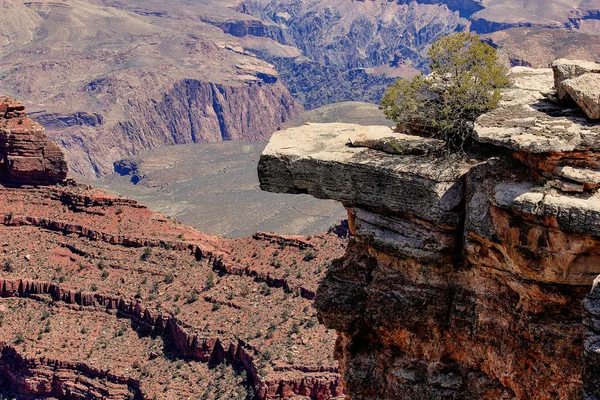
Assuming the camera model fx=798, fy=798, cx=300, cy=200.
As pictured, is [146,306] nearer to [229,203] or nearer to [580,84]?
[580,84]

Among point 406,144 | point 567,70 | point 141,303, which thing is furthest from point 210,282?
point 567,70

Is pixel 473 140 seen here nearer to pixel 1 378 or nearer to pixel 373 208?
pixel 373 208

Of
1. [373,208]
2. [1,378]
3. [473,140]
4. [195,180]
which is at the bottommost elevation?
[195,180]

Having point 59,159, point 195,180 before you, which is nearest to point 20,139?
point 59,159

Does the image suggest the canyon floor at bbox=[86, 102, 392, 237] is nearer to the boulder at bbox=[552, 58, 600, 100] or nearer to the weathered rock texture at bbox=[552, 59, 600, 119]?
the boulder at bbox=[552, 58, 600, 100]

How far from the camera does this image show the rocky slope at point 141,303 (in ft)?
172

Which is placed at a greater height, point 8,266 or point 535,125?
point 535,125

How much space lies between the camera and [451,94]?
68.1 feet

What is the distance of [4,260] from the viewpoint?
63062 millimetres

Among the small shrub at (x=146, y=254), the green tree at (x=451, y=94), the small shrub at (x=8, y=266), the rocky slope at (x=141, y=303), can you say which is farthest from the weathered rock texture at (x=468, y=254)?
the small shrub at (x=8, y=266)

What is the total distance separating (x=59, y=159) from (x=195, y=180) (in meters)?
118

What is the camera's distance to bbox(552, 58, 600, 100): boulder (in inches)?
751

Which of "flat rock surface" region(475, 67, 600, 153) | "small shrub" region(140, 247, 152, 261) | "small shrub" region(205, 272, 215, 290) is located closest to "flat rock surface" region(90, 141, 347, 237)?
"small shrub" region(140, 247, 152, 261)

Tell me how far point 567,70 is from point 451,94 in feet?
9.62
